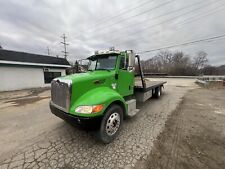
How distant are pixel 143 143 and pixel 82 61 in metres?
3.64

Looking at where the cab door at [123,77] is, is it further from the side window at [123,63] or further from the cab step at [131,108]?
the cab step at [131,108]

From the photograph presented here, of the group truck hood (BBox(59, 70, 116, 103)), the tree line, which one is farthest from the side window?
the tree line

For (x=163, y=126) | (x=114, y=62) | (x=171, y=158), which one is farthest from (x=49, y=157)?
(x=163, y=126)

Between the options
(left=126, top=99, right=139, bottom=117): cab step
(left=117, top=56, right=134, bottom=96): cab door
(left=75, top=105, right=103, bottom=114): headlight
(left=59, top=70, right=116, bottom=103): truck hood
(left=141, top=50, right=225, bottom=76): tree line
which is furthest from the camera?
(left=141, top=50, right=225, bottom=76): tree line

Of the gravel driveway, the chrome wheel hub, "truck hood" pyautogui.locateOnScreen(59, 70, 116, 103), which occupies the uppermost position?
"truck hood" pyautogui.locateOnScreen(59, 70, 116, 103)

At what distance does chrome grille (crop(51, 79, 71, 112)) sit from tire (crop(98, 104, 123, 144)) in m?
0.95

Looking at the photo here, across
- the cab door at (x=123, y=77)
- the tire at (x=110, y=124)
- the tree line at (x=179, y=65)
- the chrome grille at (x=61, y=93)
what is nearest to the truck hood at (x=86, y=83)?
the chrome grille at (x=61, y=93)

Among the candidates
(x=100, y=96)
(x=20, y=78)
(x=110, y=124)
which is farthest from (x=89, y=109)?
(x=20, y=78)

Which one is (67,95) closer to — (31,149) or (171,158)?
(31,149)

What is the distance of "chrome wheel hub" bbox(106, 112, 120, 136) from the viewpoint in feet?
10.2

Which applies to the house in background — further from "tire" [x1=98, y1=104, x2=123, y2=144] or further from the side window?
"tire" [x1=98, y1=104, x2=123, y2=144]

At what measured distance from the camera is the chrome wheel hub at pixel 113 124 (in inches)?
123

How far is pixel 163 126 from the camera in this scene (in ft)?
13.3

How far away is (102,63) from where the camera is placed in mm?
4270
